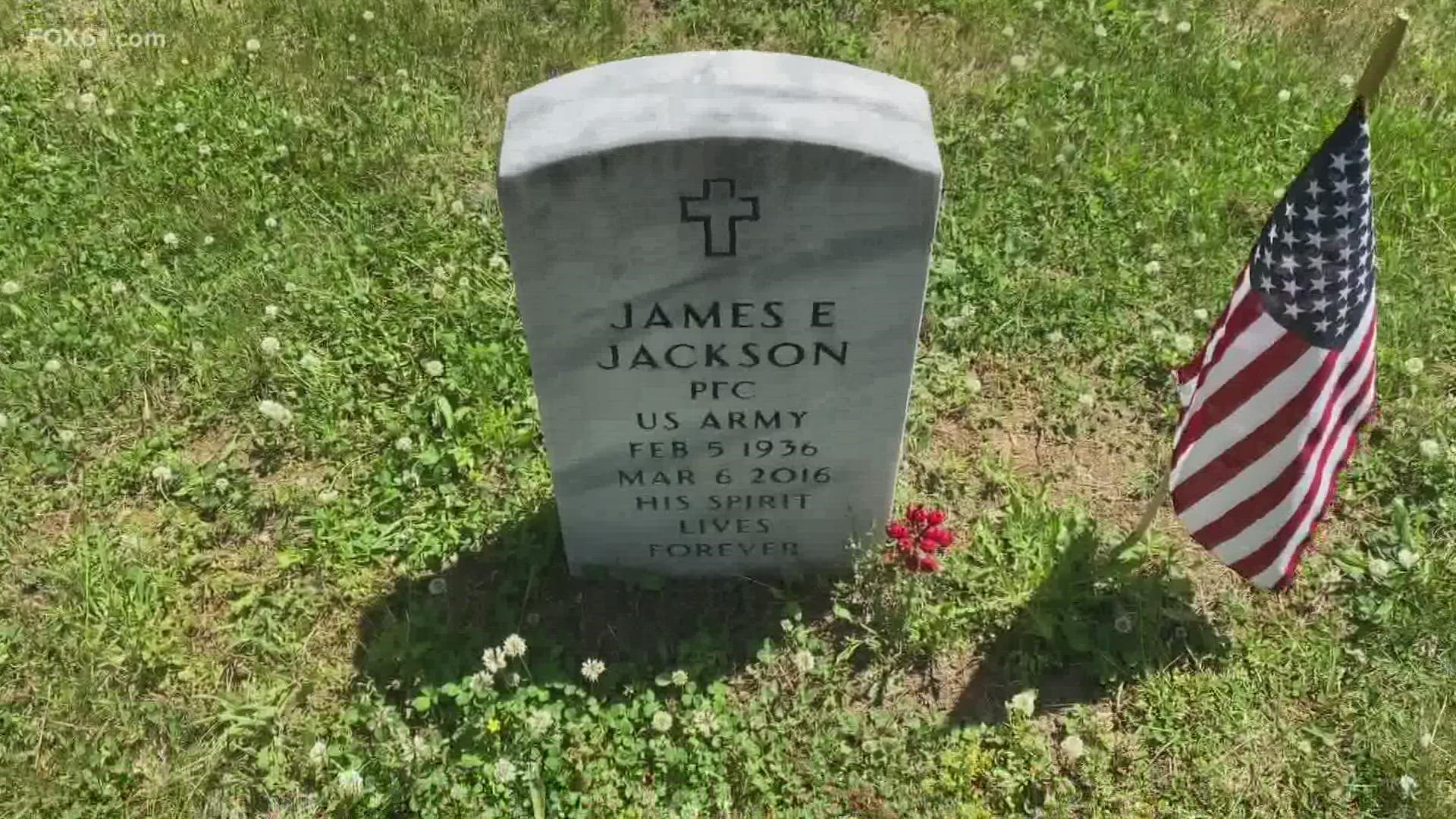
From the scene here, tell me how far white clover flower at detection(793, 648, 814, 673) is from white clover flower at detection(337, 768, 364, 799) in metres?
1.39

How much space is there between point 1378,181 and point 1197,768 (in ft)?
11.3

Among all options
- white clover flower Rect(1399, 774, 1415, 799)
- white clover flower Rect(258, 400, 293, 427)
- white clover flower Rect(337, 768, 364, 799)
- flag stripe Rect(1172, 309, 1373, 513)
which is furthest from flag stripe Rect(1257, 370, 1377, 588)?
white clover flower Rect(258, 400, 293, 427)

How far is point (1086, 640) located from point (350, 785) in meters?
2.38

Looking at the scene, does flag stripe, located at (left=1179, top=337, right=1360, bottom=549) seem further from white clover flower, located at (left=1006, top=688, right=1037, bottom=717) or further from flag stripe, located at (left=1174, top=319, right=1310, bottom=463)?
white clover flower, located at (left=1006, top=688, right=1037, bottom=717)

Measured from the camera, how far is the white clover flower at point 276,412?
4.06 meters

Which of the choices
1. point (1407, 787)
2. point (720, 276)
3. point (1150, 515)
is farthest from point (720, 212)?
point (1407, 787)

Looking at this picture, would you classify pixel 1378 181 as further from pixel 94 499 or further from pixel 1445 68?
pixel 94 499

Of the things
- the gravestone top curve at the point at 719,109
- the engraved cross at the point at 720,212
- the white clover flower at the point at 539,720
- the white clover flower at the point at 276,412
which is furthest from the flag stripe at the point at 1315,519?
the white clover flower at the point at 276,412

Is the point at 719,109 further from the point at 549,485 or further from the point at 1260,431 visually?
the point at 549,485

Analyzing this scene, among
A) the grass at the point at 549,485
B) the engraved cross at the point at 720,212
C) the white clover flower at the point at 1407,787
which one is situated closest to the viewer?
the engraved cross at the point at 720,212

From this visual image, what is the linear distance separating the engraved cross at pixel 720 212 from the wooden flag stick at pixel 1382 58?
1.43m

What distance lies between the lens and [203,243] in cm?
486

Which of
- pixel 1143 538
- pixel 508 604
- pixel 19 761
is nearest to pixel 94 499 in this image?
pixel 19 761

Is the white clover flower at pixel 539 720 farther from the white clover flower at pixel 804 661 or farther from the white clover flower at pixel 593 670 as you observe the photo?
the white clover flower at pixel 804 661
